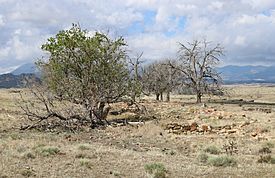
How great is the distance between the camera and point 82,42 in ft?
105

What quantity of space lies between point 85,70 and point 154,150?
14558 millimetres

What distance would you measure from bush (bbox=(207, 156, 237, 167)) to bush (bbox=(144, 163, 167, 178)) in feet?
7.60

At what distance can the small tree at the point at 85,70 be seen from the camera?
31.9m

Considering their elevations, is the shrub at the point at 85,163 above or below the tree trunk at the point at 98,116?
below

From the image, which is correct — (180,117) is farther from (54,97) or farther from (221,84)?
(221,84)

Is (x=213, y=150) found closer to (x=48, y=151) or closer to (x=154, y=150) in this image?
(x=154, y=150)

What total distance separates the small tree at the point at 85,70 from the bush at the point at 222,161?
16.6 m

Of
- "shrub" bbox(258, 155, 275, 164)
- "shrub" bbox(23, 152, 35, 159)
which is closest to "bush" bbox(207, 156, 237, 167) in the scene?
"shrub" bbox(258, 155, 275, 164)

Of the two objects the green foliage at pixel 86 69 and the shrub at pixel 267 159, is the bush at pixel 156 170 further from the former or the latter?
the green foliage at pixel 86 69

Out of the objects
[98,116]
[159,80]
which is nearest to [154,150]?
[98,116]

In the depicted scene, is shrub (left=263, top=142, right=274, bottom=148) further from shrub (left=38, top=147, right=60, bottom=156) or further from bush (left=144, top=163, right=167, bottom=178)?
shrub (left=38, top=147, right=60, bottom=156)

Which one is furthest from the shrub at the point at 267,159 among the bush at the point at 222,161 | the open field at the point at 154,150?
the bush at the point at 222,161

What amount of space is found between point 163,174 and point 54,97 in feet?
68.7

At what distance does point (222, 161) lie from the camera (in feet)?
50.8
